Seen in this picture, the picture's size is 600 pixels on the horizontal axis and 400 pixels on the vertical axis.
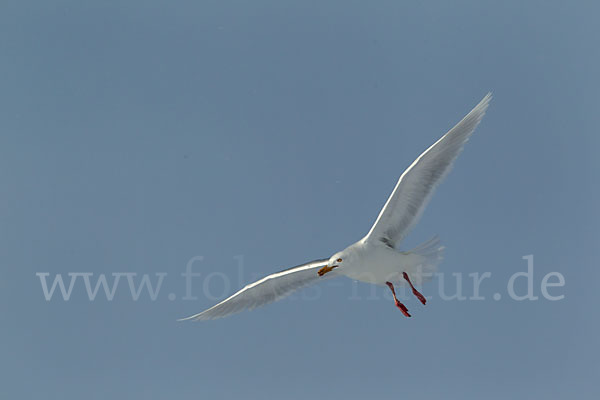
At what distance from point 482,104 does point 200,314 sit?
535 cm

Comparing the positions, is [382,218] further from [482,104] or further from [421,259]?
[482,104]

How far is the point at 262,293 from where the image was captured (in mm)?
12773

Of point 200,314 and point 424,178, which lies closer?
point 424,178

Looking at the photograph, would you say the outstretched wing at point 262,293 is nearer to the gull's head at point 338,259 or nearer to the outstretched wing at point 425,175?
the gull's head at point 338,259

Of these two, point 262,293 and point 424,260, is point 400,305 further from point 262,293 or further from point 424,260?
point 262,293

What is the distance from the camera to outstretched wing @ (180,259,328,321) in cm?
1254

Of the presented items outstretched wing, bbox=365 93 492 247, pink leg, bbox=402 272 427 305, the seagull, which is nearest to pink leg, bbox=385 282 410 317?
the seagull

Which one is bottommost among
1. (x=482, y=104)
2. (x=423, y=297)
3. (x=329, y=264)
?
(x=423, y=297)

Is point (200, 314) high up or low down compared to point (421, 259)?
up

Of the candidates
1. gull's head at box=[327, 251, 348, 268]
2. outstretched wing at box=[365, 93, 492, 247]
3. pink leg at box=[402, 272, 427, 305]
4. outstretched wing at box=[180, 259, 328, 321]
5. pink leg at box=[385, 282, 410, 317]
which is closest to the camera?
outstretched wing at box=[365, 93, 492, 247]

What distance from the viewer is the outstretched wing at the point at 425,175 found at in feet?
36.5

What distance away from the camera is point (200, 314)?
12.9 meters

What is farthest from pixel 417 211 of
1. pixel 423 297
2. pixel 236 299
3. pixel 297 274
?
pixel 236 299

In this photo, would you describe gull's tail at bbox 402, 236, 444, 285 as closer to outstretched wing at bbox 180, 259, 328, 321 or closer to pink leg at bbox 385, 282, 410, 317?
pink leg at bbox 385, 282, 410, 317
